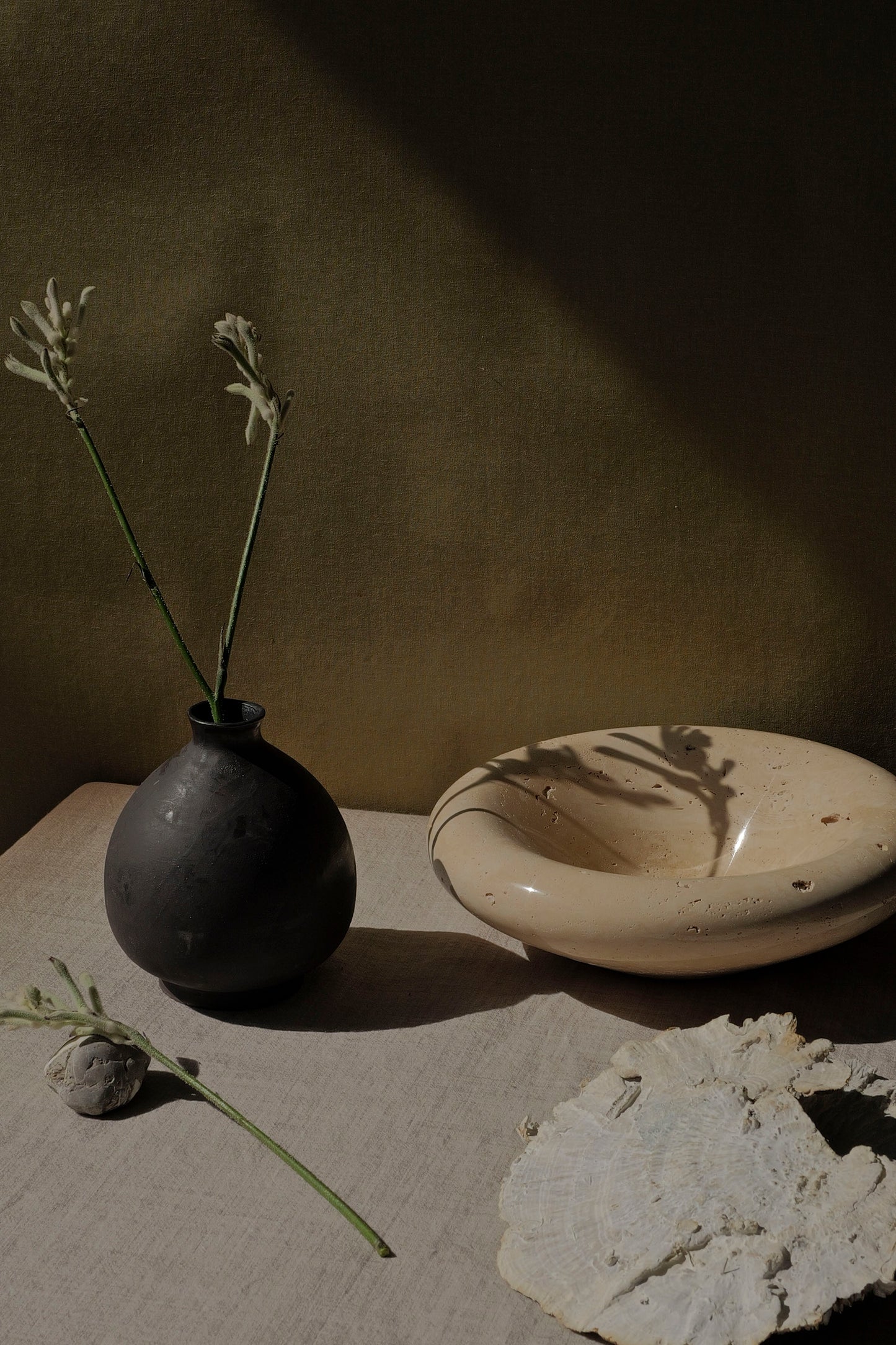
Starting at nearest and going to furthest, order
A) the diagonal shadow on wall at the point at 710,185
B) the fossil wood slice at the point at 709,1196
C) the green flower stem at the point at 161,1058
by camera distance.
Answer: the fossil wood slice at the point at 709,1196 < the green flower stem at the point at 161,1058 < the diagonal shadow on wall at the point at 710,185

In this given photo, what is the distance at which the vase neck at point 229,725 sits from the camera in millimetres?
1029

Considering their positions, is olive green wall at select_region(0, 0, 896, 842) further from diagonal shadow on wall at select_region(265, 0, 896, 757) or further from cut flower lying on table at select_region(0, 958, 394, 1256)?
cut flower lying on table at select_region(0, 958, 394, 1256)

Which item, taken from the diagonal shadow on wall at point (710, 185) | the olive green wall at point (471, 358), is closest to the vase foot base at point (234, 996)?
the olive green wall at point (471, 358)

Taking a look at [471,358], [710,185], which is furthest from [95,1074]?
[710,185]

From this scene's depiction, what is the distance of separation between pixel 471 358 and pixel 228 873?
657mm

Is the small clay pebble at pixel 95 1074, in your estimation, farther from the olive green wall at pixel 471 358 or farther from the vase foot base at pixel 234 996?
the olive green wall at pixel 471 358

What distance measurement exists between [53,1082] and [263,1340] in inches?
11.8

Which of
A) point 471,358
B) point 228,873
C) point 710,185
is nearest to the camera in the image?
point 228,873

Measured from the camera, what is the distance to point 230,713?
1.07 m

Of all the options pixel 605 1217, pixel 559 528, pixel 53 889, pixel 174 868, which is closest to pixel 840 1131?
pixel 605 1217

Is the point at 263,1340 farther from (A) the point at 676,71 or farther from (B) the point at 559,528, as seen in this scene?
(A) the point at 676,71

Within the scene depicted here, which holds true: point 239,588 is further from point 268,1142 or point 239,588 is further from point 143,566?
point 268,1142

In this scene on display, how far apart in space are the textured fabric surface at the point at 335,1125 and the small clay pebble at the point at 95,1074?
0.02 meters

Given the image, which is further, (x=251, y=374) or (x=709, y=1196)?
(x=251, y=374)
